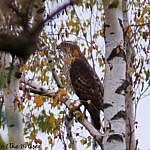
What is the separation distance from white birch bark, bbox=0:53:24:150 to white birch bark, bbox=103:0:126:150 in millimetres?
715

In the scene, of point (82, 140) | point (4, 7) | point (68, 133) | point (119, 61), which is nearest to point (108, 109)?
point (119, 61)

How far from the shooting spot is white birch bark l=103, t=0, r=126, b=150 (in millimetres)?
3623

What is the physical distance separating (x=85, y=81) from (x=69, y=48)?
481mm

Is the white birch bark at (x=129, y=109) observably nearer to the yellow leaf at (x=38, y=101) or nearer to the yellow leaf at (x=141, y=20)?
the yellow leaf at (x=141, y=20)

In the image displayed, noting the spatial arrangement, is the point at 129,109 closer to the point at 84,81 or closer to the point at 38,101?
the point at 38,101

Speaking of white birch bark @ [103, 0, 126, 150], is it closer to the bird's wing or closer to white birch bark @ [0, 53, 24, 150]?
white birch bark @ [0, 53, 24, 150]

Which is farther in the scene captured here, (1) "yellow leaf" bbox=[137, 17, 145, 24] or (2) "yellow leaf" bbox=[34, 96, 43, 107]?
(1) "yellow leaf" bbox=[137, 17, 145, 24]

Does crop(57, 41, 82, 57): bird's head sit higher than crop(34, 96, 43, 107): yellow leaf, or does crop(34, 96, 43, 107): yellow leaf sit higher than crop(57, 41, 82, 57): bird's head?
crop(57, 41, 82, 57): bird's head

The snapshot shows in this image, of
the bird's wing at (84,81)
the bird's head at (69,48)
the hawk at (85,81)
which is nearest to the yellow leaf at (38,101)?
the hawk at (85,81)

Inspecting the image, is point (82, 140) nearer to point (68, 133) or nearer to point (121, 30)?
point (68, 133)

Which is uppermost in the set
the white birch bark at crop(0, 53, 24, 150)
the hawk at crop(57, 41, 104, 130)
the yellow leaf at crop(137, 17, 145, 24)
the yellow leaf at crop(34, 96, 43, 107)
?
the yellow leaf at crop(137, 17, 145, 24)

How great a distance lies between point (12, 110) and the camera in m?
3.23

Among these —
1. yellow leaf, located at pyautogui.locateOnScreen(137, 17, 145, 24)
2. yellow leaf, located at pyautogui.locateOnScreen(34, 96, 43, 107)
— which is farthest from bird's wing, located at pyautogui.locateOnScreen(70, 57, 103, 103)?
yellow leaf, located at pyautogui.locateOnScreen(34, 96, 43, 107)

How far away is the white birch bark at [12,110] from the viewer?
10.3 feet
